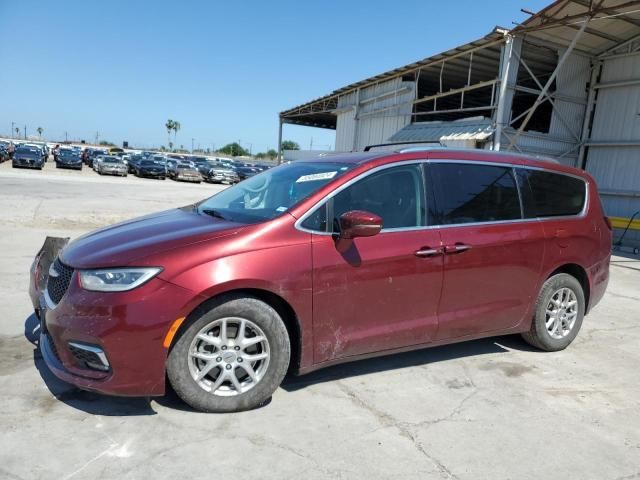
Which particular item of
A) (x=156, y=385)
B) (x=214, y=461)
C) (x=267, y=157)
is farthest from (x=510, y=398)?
(x=267, y=157)

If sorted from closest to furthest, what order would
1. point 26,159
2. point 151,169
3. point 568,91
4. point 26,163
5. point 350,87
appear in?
point 568,91
point 350,87
point 26,159
point 26,163
point 151,169

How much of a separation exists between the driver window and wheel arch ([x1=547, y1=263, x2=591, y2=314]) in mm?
1725

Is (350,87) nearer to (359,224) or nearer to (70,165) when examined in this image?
(70,165)

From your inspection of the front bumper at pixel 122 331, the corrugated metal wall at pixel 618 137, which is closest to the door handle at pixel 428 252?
the front bumper at pixel 122 331

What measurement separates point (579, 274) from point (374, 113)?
21.5m

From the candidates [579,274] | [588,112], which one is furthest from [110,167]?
[579,274]

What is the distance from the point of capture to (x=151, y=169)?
3478 cm

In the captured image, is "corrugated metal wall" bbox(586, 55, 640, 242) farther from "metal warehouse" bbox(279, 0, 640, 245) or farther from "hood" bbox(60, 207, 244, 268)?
"hood" bbox(60, 207, 244, 268)

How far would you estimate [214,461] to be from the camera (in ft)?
8.86

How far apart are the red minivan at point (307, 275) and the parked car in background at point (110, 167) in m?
32.2

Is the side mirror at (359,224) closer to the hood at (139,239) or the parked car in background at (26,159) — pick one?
the hood at (139,239)

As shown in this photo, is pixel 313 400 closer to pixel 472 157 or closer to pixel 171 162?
pixel 472 157

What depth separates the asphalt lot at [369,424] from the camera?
270cm

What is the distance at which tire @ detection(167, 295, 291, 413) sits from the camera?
3.03m
